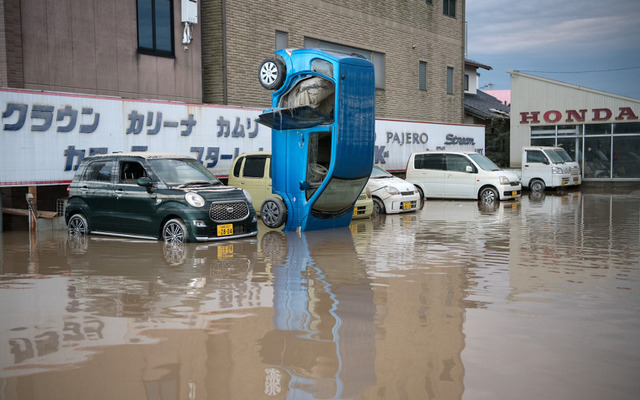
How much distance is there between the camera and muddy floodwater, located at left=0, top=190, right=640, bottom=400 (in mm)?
4496

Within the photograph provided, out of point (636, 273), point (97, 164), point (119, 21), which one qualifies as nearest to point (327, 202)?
point (97, 164)

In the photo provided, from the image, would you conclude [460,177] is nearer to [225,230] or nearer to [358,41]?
[358,41]

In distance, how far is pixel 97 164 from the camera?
12.7 meters

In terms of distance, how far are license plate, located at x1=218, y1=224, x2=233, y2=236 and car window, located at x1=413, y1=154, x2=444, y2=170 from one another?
1154cm

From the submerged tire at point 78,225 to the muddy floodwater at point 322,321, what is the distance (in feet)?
4.44

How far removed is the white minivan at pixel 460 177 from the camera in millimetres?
20922

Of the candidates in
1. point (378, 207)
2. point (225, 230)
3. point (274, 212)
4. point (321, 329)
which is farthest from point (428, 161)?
point (321, 329)

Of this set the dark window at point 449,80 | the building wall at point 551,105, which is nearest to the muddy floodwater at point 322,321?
the dark window at point 449,80

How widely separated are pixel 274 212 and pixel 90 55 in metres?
6.48

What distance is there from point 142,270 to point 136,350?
385cm

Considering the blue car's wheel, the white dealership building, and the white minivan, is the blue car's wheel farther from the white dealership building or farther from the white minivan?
the white dealership building

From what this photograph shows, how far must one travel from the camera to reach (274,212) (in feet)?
45.0

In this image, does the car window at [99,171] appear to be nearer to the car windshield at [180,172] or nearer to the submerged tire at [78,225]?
the submerged tire at [78,225]

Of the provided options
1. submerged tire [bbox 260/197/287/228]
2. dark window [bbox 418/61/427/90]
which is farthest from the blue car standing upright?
dark window [bbox 418/61/427/90]
